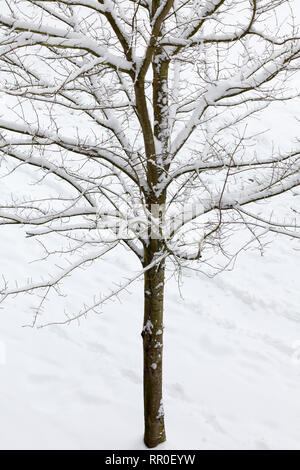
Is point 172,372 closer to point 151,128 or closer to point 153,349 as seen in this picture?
point 153,349

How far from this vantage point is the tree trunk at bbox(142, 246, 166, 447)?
3795mm

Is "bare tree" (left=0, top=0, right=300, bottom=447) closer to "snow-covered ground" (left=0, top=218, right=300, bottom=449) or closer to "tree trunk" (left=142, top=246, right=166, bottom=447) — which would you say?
"tree trunk" (left=142, top=246, right=166, bottom=447)

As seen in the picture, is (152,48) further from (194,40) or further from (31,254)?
(31,254)

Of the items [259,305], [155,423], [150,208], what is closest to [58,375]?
[155,423]

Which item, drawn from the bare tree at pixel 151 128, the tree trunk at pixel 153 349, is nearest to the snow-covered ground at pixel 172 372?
the tree trunk at pixel 153 349

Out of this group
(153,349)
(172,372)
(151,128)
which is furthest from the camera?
(172,372)

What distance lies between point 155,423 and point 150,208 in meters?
2.50

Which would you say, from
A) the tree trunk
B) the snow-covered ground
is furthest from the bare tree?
the snow-covered ground

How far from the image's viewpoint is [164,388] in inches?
226

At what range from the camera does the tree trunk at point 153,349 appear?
379 centimetres

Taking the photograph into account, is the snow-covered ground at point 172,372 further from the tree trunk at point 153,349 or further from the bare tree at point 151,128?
the bare tree at point 151,128

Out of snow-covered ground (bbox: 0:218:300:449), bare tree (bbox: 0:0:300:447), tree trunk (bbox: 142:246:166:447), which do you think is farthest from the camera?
snow-covered ground (bbox: 0:218:300:449)

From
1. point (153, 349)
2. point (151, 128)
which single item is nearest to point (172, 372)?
point (153, 349)

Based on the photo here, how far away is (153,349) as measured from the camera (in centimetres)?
394
